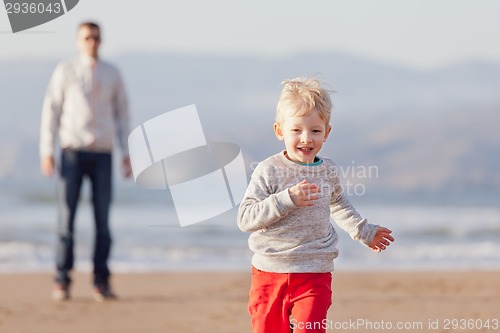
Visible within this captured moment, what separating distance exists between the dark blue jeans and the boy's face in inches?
125

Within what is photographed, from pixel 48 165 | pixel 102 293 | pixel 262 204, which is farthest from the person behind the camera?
pixel 102 293

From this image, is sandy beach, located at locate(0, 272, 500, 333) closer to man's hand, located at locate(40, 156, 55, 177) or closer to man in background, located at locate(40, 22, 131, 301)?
man in background, located at locate(40, 22, 131, 301)

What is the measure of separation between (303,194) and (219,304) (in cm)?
341

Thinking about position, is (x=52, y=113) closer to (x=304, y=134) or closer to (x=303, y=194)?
(x=304, y=134)

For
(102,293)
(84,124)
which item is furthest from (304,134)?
(102,293)

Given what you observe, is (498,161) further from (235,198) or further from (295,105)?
(295,105)

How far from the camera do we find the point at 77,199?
6.88 m

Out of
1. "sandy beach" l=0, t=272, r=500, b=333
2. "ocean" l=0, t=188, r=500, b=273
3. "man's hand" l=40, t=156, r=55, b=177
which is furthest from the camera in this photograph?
"ocean" l=0, t=188, r=500, b=273

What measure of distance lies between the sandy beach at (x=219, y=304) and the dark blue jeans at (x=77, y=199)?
25cm

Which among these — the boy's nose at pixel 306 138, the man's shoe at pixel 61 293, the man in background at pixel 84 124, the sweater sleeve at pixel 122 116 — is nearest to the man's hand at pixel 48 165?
the man in background at pixel 84 124

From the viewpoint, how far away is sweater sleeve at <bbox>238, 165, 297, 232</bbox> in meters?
3.63

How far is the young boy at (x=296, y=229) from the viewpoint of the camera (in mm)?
3779

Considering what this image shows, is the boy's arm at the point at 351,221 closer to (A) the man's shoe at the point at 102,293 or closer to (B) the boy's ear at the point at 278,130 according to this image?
(B) the boy's ear at the point at 278,130

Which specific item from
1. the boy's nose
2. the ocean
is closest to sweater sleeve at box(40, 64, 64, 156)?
the ocean
